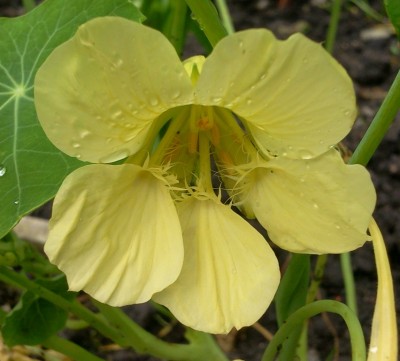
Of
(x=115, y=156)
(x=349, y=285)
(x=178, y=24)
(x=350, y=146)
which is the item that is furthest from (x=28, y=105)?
(x=350, y=146)

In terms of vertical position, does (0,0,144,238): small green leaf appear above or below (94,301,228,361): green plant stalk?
above

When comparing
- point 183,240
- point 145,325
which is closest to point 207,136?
point 183,240

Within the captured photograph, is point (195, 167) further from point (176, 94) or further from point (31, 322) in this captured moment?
point (31, 322)

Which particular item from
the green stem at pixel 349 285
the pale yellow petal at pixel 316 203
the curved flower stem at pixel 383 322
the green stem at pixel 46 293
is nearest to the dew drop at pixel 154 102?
the pale yellow petal at pixel 316 203

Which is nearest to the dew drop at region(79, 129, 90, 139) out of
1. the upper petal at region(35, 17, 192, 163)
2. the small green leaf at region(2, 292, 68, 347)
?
the upper petal at region(35, 17, 192, 163)

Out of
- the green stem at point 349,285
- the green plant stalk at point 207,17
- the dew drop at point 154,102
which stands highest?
the dew drop at point 154,102

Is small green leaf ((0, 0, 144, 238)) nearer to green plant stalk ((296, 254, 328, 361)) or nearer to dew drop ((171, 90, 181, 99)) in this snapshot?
dew drop ((171, 90, 181, 99))

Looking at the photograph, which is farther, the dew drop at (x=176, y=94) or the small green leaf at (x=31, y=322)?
the small green leaf at (x=31, y=322)

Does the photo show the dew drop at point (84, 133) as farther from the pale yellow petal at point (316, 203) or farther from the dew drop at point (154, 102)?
the pale yellow petal at point (316, 203)
